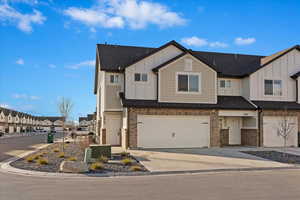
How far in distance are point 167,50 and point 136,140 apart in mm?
7703

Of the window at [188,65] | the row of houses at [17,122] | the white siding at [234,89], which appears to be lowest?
the row of houses at [17,122]

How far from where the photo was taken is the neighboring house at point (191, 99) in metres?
21.2

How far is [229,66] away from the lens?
2609 centimetres

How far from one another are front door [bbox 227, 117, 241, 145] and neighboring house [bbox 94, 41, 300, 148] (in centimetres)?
8

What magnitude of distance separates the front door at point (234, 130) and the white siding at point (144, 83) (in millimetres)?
7263

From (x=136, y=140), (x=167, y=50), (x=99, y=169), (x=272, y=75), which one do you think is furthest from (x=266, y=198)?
(x=272, y=75)

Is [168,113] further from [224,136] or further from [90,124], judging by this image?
[90,124]

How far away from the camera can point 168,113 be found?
21188 millimetres

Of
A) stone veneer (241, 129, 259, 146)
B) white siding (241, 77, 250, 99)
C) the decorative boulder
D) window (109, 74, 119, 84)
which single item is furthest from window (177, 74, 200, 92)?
the decorative boulder

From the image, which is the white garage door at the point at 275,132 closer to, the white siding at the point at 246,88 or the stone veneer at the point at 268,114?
the stone veneer at the point at 268,114

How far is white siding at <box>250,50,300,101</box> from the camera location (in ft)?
78.5

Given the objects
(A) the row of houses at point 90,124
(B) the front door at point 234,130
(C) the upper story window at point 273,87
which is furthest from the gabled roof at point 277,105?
(A) the row of houses at point 90,124

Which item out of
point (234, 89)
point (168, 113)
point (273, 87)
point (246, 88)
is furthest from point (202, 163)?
point (273, 87)

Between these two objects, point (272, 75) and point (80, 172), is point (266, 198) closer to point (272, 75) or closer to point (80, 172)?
point (80, 172)
